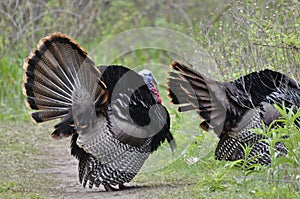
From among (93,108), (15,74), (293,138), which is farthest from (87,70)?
(15,74)

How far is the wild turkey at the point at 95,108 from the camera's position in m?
6.66

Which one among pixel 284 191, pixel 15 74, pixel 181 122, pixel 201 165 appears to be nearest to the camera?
pixel 284 191

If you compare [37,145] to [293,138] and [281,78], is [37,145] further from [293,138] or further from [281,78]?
[293,138]

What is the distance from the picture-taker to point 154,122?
684 centimetres

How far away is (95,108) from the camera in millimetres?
6707

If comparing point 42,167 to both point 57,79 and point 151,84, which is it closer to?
point 57,79

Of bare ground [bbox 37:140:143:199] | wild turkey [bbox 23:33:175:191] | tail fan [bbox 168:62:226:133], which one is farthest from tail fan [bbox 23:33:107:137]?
tail fan [bbox 168:62:226:133]

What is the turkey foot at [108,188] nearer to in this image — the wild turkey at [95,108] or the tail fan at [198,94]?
the wild turkey at [95,108]

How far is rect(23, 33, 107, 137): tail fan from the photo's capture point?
21.9ft

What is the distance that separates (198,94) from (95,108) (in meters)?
1.02

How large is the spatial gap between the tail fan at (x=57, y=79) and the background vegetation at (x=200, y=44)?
0.82 meters

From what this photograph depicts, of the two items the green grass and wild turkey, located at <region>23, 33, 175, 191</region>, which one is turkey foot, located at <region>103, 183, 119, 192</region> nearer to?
wild turkey, located at <region>23, 33, 175, 191</region>

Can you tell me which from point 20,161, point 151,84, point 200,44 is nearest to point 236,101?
point 151,84

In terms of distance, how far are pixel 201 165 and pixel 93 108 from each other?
1.64m
